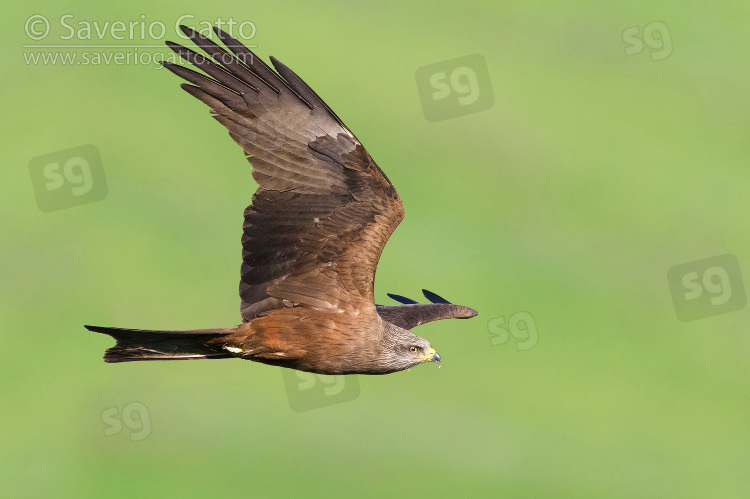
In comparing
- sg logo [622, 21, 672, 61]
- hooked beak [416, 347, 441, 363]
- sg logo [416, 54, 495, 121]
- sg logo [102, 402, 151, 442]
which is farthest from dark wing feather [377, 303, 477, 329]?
sg logo [622, 21, 672, 61]

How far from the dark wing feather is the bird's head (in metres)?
→ 1.60

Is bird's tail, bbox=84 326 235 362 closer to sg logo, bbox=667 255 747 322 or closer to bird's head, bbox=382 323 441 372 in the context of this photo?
bird's head, bbox=382 323 441 372

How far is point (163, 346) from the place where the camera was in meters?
14.1

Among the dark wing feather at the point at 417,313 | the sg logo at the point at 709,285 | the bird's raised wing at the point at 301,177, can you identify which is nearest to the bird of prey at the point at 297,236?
the bird's raised wing at the point at 301,177

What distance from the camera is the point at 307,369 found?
14453 millimetres

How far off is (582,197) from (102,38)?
22.9m

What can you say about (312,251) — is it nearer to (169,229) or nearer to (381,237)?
(381,237)

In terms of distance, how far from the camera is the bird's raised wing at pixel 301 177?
44.8ft

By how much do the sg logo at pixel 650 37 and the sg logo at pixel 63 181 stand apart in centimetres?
2707

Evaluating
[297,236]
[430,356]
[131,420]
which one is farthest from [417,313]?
[131,420]

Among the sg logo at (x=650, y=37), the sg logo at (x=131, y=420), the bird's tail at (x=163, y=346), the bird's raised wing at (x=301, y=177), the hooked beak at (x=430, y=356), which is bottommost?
the sg logo at (x=131, y=420)

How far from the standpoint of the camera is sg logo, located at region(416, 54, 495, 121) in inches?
2343

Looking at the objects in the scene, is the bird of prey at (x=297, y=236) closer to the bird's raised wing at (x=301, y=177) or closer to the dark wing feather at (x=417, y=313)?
the bird's raised wing at (x=301, y=177)

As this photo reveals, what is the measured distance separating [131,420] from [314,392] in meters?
6.70
